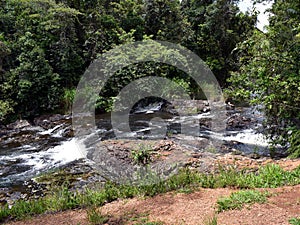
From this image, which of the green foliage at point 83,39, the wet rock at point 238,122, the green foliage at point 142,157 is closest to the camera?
the green foliage at point 142,157

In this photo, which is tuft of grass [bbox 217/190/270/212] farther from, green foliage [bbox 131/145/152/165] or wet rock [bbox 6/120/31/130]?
wet rock [bbox 6/120/31/130]

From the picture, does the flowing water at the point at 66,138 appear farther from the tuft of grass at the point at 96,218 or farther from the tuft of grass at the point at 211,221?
the tuft of grass at the point at 211,221

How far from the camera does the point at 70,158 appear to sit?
1034 centimetres

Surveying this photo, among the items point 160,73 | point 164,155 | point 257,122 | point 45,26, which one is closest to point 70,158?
point 164,155

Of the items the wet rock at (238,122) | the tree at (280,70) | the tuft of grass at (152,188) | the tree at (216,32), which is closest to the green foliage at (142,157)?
the tuft of grass at (152,188)

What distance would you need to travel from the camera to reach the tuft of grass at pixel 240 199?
4.57 metres

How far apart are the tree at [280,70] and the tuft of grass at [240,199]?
9.92ft

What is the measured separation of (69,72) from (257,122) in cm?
1249

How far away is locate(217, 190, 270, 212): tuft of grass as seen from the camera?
15.0 ft

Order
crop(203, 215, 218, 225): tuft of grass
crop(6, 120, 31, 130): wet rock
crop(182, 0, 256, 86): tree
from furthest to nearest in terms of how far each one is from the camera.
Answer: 1. crop(182, 0, 256, 86): tree
2. crop(6, 120, 31, 130): wet rock
3. crop(203, 215, 218, 225): tuft of grass

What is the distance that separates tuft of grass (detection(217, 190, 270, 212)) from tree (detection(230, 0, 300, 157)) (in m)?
3.03

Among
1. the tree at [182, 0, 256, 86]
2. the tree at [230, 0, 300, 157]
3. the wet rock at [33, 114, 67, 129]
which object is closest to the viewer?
the tree at [230, 0, 300, 157]

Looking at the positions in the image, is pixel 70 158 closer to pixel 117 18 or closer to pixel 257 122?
pixel 257 122

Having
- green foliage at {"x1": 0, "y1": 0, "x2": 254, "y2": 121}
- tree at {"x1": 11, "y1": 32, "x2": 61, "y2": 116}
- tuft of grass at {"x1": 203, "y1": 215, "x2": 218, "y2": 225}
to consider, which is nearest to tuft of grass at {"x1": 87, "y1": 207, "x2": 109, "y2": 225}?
tuft of grass at {"x1": 203, "y1": 215, "x2": 218, "y2": 225}
